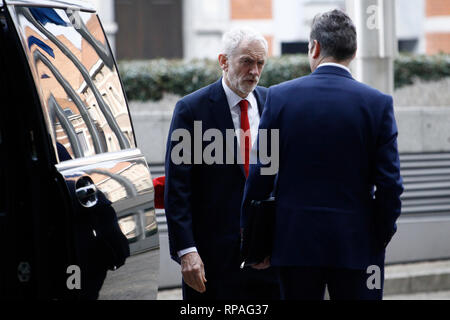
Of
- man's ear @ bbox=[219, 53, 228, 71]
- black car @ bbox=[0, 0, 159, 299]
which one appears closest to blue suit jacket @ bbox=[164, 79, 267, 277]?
man's ear @ bbox=[219, 53, 228, 71]

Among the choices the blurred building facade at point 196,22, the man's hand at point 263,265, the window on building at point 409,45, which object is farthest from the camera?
the window on building at point 409,45

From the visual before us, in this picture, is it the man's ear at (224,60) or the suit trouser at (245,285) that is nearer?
the suit trouser at (245,285)

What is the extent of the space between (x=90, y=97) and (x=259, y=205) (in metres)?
0.95

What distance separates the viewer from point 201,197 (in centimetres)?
397

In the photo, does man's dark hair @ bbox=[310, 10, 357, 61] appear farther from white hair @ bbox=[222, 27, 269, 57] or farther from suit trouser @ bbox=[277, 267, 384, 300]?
suit trouser @ bbox=[277, 267, 384, 300]

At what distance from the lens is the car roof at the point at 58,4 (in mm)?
3302

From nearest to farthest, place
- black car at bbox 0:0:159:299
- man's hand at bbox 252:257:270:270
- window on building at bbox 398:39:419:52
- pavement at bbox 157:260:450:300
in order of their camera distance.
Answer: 1. black car at bbox 0:0:159:299
2. man's hand at bbox 252:257:270:270
3. pavement at bbox 157:260:450:300
4. window on building at bbox 398:39:419:52

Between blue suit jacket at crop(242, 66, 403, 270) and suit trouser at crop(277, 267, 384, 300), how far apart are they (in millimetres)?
51

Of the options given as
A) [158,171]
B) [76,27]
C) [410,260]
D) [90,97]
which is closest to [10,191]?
[90,97]

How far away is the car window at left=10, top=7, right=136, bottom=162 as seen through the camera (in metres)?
3.28

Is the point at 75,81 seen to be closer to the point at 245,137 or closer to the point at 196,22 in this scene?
the point at 245,137

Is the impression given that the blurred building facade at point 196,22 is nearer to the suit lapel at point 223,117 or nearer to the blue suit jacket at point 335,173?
the suit lapel at point 223,117

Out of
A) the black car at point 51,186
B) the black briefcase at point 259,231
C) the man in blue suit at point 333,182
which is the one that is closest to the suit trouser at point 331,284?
the man in blue suit at point 333,182

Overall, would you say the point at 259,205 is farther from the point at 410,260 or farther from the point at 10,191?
the point at 410,260
